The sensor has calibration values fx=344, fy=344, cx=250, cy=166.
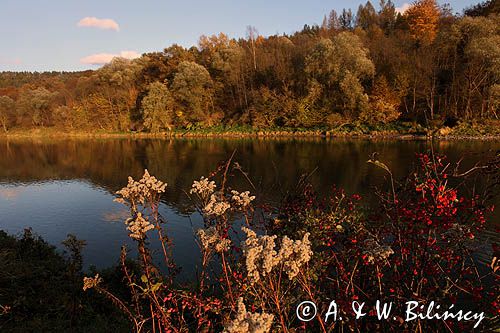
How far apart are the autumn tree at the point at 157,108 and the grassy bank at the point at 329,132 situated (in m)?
2.11

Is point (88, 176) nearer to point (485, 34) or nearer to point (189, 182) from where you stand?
point (189, 182)

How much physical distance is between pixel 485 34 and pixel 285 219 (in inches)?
2330

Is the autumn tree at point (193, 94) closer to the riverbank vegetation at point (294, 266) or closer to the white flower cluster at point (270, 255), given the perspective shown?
the riverbank vegetation at point (294, 266)

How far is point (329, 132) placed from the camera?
60.2m

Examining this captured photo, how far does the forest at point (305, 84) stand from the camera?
54.3 metres

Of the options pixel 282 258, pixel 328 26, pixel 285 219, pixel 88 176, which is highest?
pixel 328 26

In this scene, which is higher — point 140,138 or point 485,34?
point 485,34

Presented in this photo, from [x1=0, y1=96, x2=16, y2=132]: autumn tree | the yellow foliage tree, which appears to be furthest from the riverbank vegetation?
[x1=0, y1=96, x2=16, y2=132]: autumn tree

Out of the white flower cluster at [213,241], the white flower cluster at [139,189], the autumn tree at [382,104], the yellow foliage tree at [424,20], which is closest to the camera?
the white flower cluster at [213,241]

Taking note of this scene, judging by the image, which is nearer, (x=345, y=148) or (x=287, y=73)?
(x=345, y=148)

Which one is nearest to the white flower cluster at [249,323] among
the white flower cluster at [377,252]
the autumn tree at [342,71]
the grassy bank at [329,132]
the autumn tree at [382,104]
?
the white flower cluster at [377,252]

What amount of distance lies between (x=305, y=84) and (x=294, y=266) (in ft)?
217

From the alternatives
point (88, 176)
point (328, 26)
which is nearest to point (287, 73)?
point (88, 176)

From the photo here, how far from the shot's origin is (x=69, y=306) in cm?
1028
